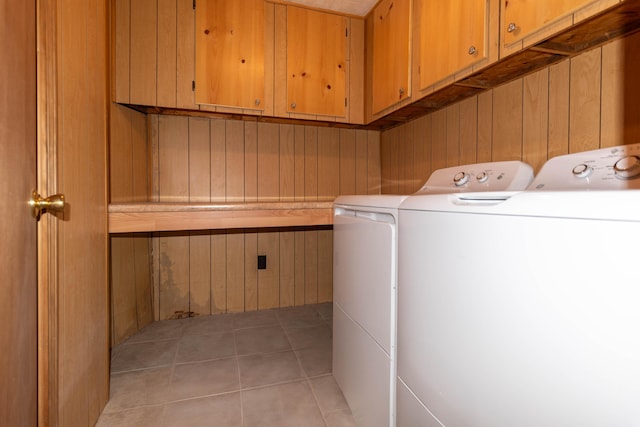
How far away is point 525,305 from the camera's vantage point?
1.74ft

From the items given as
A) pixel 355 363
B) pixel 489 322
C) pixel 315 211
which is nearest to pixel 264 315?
pixel 315 211

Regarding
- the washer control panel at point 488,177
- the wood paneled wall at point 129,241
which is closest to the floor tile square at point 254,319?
the wood paneled wall at point 129,241

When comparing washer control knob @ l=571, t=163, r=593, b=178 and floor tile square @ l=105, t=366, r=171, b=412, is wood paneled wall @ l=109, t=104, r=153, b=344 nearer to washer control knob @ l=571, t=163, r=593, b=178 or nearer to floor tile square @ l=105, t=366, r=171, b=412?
floor tile square @ l=105, t=366, r=171, b=412

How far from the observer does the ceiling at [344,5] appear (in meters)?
1.98

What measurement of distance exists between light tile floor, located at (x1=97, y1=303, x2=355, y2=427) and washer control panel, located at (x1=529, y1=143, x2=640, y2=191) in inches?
45.0

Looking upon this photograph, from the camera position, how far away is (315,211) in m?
1.71

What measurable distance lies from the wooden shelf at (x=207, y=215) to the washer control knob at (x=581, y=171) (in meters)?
1.06

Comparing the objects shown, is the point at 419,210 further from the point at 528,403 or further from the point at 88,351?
the point at 88,351

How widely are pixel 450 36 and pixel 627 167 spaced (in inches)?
34.6

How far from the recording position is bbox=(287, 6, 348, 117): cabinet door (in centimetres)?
202

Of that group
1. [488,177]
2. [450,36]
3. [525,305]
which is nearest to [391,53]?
[450,36]

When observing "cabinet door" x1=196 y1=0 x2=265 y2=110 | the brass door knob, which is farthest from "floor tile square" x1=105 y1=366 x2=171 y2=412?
"cabinet door" x1=196 y1=0 x2=265 y2=110

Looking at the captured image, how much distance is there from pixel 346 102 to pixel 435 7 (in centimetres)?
81

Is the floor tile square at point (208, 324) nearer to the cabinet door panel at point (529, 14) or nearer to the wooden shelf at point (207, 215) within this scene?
the wooden shelf at point (207, 215)
